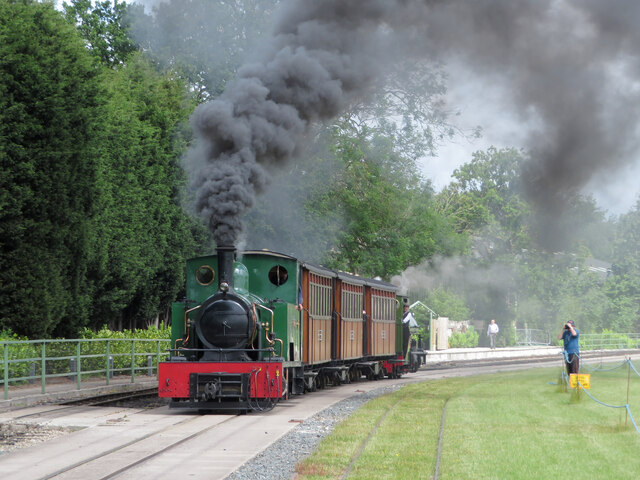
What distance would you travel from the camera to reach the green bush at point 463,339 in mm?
51375

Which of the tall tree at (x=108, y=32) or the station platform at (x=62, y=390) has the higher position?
the tall tree at (x=108, y=32)

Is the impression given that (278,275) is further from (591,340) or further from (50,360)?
(591,340)

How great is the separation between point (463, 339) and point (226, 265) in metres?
38.0

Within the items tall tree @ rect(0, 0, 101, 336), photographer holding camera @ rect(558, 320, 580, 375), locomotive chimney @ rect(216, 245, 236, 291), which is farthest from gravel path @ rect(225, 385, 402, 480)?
tall tree @ rect(0, 0, 101, 336)

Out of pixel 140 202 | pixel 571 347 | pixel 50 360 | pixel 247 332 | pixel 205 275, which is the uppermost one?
pixel 140 202

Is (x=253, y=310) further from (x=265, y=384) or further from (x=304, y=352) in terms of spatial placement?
(x=304, y=352)

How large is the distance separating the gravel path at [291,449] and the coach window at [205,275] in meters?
2.99

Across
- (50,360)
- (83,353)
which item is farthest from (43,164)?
(50,360)

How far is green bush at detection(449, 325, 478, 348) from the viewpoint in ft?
169

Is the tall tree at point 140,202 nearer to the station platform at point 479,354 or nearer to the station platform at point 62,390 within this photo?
the station platform at point 62,390

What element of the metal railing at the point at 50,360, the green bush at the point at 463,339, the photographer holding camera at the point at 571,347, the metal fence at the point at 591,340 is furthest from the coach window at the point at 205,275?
the metal fence at the point at 591,340

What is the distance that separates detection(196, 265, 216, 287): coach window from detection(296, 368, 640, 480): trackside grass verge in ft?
11.3

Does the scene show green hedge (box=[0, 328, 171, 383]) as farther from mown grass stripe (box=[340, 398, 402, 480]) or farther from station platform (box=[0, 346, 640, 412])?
mown grass stripe (box=[340, 398, 402, 480])

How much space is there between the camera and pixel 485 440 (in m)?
12.3
